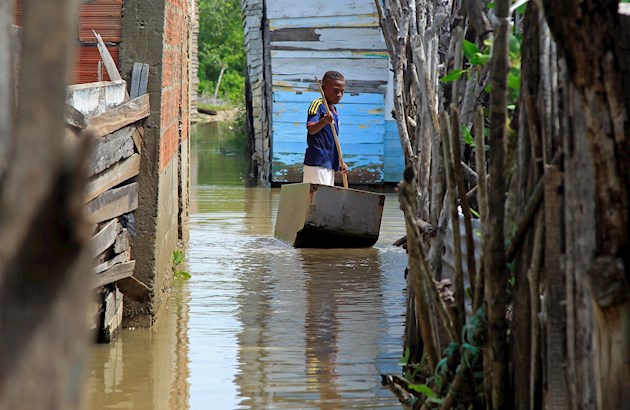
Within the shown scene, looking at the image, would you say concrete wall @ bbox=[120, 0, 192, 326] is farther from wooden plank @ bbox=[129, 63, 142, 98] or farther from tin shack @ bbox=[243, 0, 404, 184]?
tin shack @ bbox=[243, 0, 404, 184]

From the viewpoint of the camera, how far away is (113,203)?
6.09 metres

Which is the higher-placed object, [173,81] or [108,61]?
[108,61]

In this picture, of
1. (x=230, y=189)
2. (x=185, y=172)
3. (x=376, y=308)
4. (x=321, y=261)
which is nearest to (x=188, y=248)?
(x=185, y=172)

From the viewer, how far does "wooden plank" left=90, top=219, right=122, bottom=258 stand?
5.67 metres

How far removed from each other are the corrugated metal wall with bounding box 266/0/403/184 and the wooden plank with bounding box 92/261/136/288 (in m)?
9.60

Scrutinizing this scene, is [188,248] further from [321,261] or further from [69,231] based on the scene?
[69,231]

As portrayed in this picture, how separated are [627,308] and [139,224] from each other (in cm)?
427

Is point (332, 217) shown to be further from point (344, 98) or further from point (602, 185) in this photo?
point (602, 185)

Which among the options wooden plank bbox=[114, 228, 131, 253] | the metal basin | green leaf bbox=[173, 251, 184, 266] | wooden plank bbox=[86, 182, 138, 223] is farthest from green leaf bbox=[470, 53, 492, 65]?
the metal basin

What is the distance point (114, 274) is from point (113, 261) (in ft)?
0.25

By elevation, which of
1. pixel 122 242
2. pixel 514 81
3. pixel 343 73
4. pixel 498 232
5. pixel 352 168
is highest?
pixel 343 73

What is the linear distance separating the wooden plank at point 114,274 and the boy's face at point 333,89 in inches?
165

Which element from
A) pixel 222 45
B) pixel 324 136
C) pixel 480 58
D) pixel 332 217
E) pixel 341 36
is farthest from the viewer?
pixel 222 45

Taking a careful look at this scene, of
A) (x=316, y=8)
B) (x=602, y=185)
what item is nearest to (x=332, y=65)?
(x=316, y=8)
